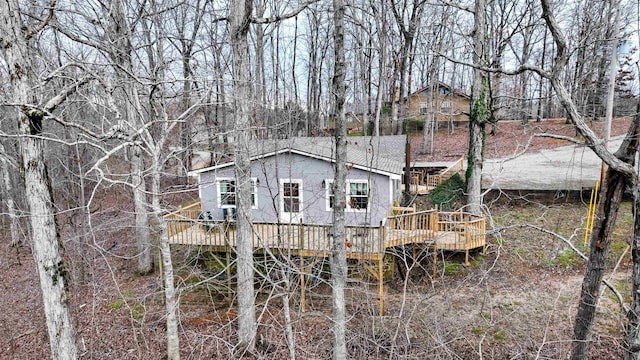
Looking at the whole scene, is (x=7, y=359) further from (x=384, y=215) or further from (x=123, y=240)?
(x=384, y=215)

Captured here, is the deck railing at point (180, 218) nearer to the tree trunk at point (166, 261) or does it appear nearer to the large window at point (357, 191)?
the tree trunk at point (166, 261)

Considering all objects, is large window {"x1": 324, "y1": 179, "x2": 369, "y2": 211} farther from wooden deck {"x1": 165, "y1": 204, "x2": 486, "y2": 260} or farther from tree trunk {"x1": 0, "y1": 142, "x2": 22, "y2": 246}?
tree trunk {"x1": 0, "y1": 142, "x2": 22, "y2": 246}

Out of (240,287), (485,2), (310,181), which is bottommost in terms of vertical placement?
(240,287)

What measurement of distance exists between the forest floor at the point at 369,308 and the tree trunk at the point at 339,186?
0.64 metres

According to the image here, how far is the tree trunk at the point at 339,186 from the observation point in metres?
5.28

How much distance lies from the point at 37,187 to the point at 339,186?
167 inches

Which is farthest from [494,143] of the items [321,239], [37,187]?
[37,187]

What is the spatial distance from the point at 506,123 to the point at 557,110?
6573mm

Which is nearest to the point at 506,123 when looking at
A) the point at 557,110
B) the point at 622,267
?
the point at 557,110

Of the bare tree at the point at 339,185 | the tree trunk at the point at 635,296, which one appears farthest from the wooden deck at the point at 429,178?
the tree trunk at the point at 635,296

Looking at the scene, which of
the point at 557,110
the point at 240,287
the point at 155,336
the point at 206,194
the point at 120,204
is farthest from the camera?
the point at 557,110

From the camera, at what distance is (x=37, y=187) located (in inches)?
188

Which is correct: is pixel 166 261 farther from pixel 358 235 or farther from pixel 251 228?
pixel 358 235

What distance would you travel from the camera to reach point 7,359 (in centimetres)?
769
